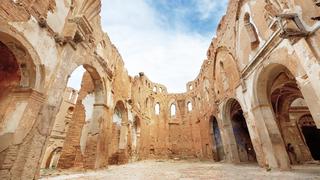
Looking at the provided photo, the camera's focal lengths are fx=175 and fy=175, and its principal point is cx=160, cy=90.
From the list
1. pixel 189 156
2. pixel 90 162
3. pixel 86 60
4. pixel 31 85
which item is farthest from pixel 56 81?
pixel 189 156

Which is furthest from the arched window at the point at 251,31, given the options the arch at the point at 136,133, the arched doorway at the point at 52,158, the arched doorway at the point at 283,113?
the arched doorway at the point at 52,158

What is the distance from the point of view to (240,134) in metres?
13.1

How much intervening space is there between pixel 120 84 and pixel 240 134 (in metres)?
9.65

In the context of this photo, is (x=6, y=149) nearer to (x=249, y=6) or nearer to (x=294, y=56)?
(x=294, y=56)

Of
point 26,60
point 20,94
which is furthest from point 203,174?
point 26,60

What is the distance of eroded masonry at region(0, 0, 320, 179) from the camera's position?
4805 mm

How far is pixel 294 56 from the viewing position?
552 centimetres

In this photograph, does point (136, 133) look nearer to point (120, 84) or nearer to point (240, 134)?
point (120, 84)

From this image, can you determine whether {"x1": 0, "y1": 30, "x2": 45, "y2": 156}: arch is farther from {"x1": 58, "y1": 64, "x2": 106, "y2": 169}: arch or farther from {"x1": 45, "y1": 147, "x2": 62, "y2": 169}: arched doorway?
{"x1": 45, "y1": 147, "x2": 62, "y2": 169}: arched doorway

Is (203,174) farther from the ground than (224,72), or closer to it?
closer to it

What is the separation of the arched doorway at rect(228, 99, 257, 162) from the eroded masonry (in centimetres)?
8

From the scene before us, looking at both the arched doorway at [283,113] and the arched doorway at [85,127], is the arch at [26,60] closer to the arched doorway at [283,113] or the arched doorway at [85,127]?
the arched doorway at [85,127]

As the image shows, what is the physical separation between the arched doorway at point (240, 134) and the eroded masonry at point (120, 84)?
8cm

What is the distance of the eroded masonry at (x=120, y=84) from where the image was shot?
480cm
